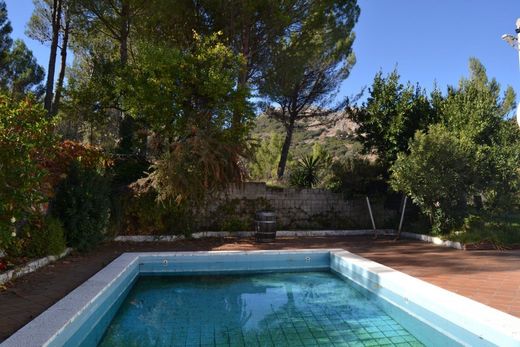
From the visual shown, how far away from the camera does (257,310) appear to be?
6.18 metres

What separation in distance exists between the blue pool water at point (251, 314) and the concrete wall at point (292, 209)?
5007 millimetres

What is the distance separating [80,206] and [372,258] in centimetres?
631

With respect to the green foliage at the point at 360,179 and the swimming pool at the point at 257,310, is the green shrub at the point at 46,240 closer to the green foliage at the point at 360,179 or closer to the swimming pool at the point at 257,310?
the swimming pool at the point at 257,310

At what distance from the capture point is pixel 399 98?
1383 centimetres

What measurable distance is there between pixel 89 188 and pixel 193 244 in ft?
10.9

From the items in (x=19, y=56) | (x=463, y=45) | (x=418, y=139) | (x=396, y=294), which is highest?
(x=19, y=56)

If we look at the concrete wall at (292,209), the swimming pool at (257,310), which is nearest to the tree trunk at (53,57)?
the concrete wall at (292,209)

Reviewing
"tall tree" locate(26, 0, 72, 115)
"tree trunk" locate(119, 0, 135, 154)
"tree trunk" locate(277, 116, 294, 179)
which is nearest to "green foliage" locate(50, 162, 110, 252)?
"tree trunk" locate(119, 0, 135, 154)

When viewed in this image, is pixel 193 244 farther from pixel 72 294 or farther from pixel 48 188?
pixel 72 294

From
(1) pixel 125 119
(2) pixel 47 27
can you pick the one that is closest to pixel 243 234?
(1) pixel 125 119

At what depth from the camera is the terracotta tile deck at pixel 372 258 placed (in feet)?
17.1

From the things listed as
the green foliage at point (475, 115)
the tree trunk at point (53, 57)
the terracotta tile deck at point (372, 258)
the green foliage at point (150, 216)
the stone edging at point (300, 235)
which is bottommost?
the terracotta tile deck at point (372, 258)

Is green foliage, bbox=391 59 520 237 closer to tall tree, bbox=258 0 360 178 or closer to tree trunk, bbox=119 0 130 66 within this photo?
tall tree, bbox=258 0 360 178

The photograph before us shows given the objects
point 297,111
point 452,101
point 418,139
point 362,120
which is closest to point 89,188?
point 418,139
